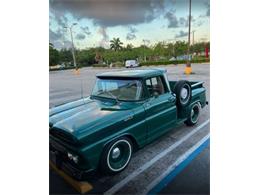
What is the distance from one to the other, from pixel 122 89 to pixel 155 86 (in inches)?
16.9

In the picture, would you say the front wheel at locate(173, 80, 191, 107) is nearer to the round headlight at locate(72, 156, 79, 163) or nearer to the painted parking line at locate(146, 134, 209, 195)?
the painted parking line at locate(146, 134, 209, 195)

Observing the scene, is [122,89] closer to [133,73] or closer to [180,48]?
[133,73]

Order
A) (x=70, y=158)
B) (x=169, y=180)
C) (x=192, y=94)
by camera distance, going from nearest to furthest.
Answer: (x=70, y=158)
(x=169, y=180)
(x=192, y=94)

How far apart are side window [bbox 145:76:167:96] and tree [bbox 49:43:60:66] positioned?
0.98 meters

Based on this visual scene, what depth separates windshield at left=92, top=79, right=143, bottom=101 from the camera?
213 cm

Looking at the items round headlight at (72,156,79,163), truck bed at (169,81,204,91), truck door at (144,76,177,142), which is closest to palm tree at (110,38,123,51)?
truck door at (144,76,177,142)

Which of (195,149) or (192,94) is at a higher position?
(192,94)

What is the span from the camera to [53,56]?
1903 mm

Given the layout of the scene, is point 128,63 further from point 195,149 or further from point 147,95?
point 195,149

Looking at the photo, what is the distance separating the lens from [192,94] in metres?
2.81

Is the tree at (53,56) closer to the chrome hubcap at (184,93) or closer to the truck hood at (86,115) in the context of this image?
the truck hood at (86,115)

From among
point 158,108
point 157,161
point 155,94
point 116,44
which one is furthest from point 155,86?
point 157,161
